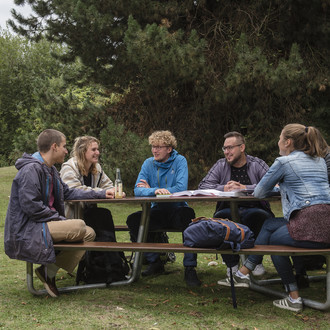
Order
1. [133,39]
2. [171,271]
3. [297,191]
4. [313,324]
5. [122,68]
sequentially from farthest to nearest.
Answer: [122,68] → [133,39] → [171,271] → [297,191] → [313,324]

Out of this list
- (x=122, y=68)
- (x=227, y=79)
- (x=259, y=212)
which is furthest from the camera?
(x=122, y=68)

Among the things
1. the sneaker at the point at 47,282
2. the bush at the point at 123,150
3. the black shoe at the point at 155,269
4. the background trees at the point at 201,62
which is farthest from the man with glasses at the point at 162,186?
the bush at the point at 123,150

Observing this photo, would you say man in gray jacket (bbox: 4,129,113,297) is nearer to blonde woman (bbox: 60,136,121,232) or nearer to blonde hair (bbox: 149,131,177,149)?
blonde woman (bbox: 60,136,121,232)

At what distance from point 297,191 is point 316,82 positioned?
24.9 ft

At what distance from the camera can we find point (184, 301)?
4.52m

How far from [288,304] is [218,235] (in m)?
0.92

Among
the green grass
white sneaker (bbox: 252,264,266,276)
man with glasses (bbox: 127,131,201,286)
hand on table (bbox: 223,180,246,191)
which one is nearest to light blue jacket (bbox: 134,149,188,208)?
man with glasses (bbox: 127,131,201,286)

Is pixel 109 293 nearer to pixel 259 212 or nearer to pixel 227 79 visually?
pixel 259 212

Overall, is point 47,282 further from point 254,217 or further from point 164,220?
point 254,217

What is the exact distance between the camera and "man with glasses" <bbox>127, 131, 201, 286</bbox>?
548 cm

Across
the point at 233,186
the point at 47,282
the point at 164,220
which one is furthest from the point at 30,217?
the point at 233,186

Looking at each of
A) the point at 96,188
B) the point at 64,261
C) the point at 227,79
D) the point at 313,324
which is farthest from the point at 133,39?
the point at 313,324

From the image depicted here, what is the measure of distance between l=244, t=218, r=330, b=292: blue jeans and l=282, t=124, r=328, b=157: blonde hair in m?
0.69

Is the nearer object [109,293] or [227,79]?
[109,293]
